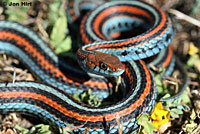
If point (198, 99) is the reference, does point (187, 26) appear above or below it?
above

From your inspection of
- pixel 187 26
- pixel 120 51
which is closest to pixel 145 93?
pixel 120 51

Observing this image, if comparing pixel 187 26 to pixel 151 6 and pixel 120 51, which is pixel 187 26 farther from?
pixel 120 51

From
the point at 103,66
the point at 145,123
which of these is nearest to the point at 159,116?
the point at 145,123

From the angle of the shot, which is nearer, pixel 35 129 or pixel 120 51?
pixel 35 129

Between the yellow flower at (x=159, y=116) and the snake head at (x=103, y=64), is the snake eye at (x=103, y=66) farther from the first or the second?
the yellow flower at (x=159, y=116)

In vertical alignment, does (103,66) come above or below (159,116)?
above

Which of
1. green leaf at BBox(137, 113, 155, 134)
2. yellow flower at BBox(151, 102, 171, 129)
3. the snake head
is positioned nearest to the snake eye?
the snake head

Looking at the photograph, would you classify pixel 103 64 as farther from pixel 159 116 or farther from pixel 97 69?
pixel 159 116
